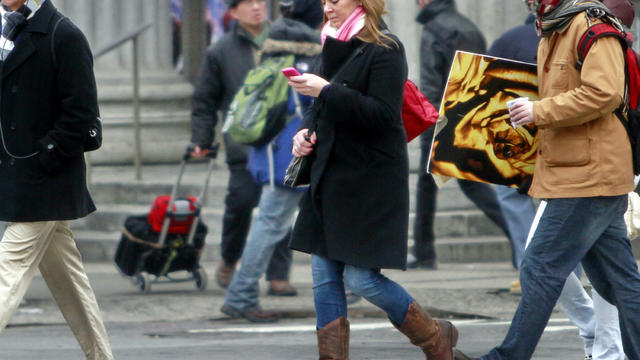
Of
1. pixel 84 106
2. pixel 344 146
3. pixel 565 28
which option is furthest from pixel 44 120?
pixel 565 28

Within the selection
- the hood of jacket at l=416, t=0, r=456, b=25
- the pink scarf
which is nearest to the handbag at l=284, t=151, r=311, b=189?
the pink scarf

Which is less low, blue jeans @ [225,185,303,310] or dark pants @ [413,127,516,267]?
blue jeans @ [225,185,303,310]

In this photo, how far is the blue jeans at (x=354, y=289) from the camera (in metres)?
5.34

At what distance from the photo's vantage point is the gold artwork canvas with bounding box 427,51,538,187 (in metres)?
5.50

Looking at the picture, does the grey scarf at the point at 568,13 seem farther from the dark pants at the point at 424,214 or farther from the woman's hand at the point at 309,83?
the dark pants at the point at 424,214

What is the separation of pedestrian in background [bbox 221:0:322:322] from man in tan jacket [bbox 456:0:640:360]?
245cm

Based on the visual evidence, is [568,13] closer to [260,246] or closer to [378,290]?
[378,290]

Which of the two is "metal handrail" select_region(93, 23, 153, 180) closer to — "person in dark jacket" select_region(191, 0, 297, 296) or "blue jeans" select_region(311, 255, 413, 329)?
"person in dark jacket" select_region(191, 0, 297, 296)

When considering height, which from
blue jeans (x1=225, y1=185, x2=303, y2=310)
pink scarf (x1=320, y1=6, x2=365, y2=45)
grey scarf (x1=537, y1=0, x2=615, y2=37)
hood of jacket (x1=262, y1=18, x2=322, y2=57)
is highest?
grey scarf (x1=537, y1=0, x2=615, y2=37)

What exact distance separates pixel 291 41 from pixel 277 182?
834 millimetres

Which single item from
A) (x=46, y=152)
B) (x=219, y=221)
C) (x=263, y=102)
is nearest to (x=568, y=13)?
(x=46, y=152)

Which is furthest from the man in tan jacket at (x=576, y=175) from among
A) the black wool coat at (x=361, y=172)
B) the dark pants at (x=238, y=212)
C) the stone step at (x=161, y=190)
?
the stone step at (x=161, y=190)

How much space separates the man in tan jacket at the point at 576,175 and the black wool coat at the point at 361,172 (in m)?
0.53

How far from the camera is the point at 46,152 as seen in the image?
214 inches
